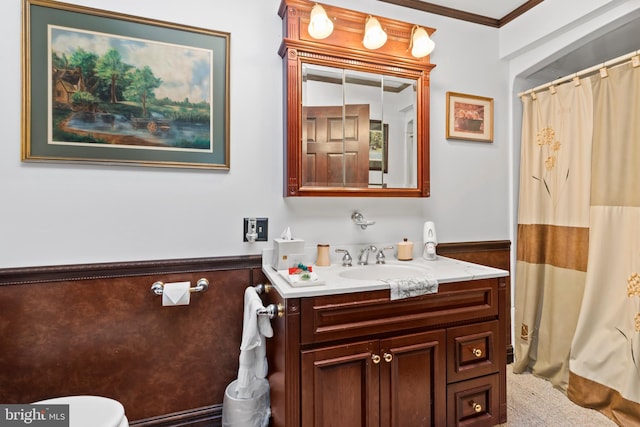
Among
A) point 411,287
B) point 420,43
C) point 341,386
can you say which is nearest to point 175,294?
point 341,386

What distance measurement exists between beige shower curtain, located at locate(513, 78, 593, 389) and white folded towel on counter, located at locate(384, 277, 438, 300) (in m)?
1.12

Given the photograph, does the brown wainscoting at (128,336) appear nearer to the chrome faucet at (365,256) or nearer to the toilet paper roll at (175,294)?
the toilet paper roll at (175,294)

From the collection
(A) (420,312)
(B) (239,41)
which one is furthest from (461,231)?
(B) (239,41)

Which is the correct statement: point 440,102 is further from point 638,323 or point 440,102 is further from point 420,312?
point 638,323

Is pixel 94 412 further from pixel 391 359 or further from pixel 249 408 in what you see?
pixel 391 359

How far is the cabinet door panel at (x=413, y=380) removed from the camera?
54.1 inches

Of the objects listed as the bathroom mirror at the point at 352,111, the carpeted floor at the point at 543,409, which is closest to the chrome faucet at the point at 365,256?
the bathroom mirror at the point at 352,111

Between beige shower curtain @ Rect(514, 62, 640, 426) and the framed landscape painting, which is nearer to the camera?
the framed landscape painting

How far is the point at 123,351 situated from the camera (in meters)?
1.50

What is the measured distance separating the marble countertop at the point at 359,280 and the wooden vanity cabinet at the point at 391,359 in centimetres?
3

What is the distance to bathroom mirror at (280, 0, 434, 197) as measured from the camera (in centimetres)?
168

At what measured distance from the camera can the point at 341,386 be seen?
1.32m

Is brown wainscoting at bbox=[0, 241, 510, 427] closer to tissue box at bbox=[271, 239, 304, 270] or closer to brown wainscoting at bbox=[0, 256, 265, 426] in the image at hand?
brown wainscoting at bbox=[0, 256, 265, 426]

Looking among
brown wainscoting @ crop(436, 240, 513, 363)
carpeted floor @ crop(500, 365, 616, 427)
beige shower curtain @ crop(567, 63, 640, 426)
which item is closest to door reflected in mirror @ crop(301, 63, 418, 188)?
brown wainscoting @ crop(436, 240, 513, 363)
